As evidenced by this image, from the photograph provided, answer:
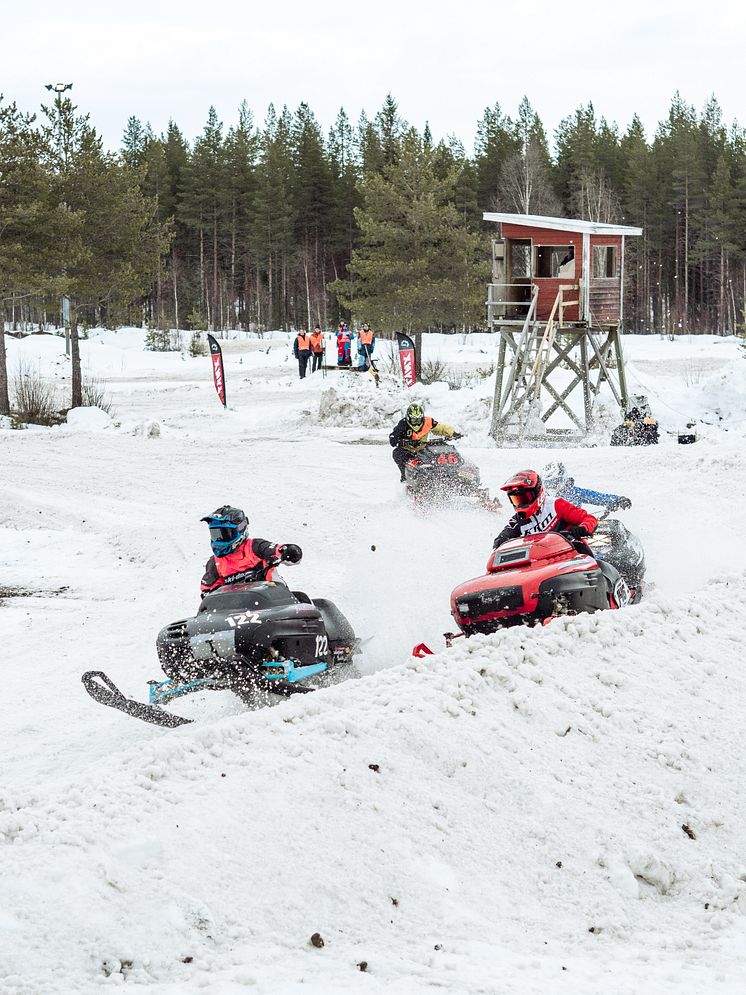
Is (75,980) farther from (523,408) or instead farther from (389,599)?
(523,408)

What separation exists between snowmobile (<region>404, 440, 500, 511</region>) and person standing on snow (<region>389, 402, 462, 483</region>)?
0.14 m

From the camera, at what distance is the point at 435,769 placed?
5738 millimetres

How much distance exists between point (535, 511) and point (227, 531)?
255 centimetres

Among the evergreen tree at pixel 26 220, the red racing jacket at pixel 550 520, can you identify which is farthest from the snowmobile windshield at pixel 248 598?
the evergreen tree at pixel 26 220

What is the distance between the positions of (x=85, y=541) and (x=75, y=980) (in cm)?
1125

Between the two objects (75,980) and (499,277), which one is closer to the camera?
(75,980)

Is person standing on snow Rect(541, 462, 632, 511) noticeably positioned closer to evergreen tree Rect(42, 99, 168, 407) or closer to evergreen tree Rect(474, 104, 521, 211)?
evergreen tree Rect(42, 99, 168, 407)

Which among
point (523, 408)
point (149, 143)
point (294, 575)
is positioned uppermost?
point (149, 143)

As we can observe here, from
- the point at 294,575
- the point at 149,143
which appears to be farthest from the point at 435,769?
the point at 149,143

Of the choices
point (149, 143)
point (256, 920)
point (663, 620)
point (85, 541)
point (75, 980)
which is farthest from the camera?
point (149, 143)

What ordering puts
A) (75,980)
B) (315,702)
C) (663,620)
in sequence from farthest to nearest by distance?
(663,620)
(315,702)
(75,980)

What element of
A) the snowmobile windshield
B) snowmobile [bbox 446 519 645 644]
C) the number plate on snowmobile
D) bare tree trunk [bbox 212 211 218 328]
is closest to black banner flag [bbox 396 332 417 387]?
snowmobile [bbox 446 519 645 644]

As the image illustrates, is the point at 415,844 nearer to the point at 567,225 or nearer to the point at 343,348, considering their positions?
the point at 567,225

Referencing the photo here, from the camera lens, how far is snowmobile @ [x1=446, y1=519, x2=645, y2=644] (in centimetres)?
789
